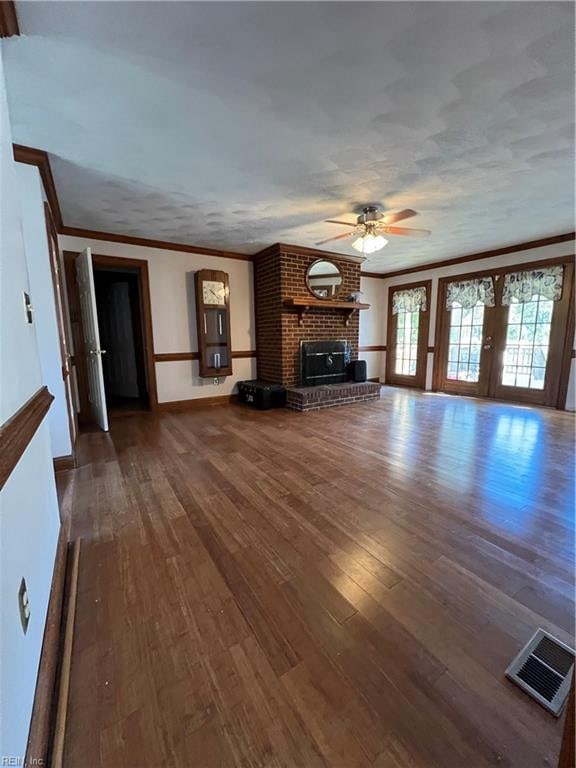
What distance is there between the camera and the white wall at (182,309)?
434cm

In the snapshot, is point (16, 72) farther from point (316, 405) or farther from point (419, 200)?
point (316, 405)

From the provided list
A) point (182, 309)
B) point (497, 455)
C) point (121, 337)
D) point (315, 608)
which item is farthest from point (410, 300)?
point (315, 608)

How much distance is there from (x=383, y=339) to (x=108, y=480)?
19.5 ft

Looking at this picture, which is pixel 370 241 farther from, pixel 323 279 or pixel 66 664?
pixel 66 664

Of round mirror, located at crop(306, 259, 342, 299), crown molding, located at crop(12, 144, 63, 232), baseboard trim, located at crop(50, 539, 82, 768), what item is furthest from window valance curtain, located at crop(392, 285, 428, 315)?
baseboard trim, located at crop(50, 539, 82, 768)

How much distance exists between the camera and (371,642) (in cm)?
114

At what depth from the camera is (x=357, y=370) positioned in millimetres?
5188

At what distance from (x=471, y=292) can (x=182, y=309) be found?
4672 millimetres

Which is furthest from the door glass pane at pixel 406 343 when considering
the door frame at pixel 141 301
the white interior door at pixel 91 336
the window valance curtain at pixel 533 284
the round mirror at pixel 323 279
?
the white interior door at pixel 91 336

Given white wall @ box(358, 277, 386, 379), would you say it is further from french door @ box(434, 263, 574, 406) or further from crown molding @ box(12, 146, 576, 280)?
french door @ box(434, 263, 574, 406)

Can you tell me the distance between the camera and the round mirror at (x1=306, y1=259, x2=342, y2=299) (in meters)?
4.80

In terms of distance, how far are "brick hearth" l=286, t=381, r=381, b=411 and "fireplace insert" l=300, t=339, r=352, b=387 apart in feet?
0.56

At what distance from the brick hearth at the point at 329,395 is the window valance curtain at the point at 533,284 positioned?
2.45 meters

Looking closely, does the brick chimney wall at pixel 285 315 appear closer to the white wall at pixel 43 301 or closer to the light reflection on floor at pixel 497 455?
the light reflection on floor at pixel 497 455
